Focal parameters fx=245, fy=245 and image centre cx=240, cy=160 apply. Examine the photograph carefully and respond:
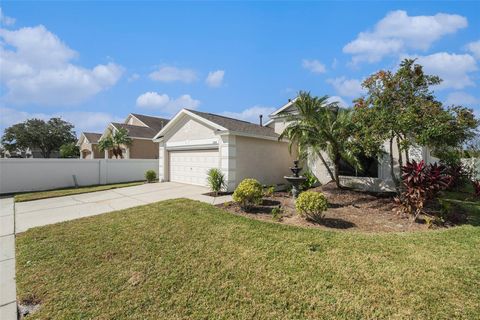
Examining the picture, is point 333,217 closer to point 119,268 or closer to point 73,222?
point 119,268

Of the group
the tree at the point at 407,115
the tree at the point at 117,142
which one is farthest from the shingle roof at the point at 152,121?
the tree at the point at 407,115

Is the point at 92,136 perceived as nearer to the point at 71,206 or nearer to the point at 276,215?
the point at 71,206

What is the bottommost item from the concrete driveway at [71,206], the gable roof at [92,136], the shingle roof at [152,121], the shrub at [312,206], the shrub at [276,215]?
the concrete driveway at [71,206]

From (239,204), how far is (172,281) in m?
4.60

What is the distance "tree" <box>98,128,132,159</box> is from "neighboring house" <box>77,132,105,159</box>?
21.8 feet

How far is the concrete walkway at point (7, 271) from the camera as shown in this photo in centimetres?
381

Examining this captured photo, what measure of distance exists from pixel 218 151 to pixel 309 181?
16.4 ft

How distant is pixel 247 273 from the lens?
4.40m

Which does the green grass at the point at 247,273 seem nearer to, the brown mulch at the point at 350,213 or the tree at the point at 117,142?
the brown mulch at the point at 350,213

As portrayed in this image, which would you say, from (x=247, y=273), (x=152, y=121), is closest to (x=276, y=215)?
(x=247, y=273)

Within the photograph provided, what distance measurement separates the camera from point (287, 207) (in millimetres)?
8758

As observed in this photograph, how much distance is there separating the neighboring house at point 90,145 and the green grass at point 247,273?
32.0 meters

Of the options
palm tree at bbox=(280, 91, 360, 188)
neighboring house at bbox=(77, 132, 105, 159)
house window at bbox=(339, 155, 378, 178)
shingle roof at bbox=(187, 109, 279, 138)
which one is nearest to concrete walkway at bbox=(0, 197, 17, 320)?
shingle roof at bbox=(187, 109, 279, 138)

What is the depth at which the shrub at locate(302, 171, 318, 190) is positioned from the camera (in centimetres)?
1245
